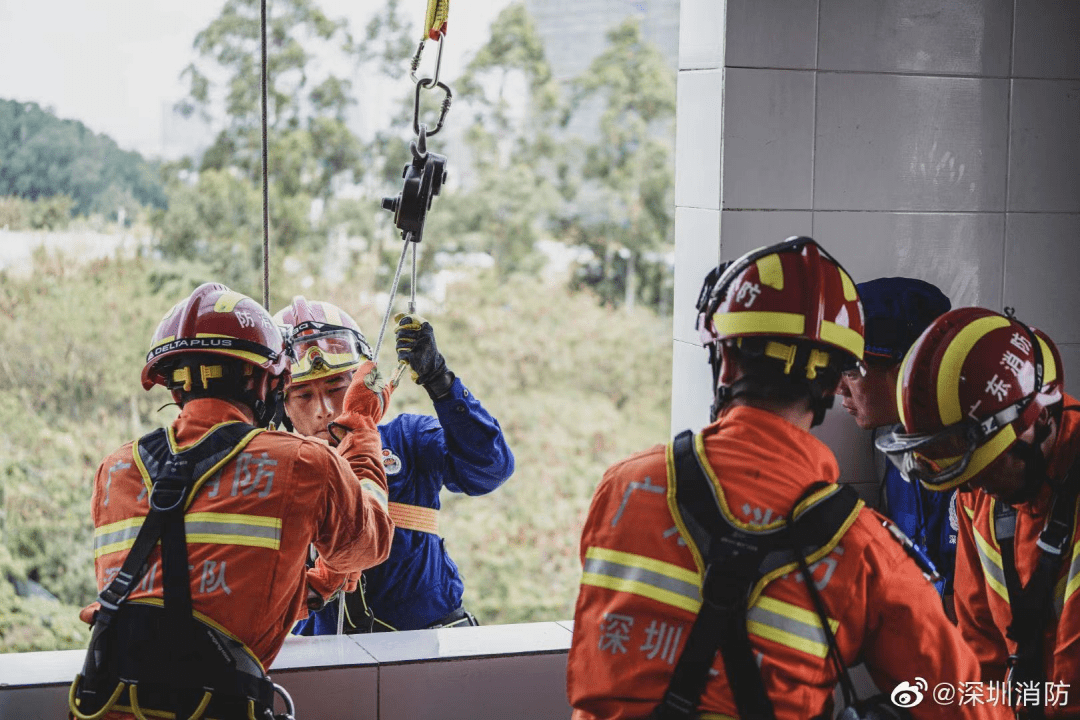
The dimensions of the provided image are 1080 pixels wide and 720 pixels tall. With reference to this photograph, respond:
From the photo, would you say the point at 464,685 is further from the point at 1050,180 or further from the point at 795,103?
the point at 1050,180

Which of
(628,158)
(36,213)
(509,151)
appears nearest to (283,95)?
(509,151)

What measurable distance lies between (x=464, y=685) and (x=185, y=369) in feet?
4.14

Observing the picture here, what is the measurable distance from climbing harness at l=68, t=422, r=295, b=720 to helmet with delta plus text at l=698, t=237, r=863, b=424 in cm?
109

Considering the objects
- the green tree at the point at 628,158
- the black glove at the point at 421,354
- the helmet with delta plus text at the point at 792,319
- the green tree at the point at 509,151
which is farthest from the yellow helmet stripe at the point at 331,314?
the green tree at the point at 628,158

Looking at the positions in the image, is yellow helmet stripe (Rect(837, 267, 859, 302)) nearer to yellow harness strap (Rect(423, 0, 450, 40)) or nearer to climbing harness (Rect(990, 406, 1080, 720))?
climbing harness (Rect(990, 406, 1080, 720))

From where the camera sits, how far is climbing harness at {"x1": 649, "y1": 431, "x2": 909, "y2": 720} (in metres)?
1.84

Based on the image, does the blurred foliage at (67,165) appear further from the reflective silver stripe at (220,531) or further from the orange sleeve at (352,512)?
the reflective silver stripe at (220,531)

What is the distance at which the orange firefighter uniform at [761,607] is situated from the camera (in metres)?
1.86

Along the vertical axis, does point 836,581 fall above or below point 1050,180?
below

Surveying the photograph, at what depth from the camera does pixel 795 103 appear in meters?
3.73

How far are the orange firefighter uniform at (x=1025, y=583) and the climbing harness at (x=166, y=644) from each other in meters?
1.49

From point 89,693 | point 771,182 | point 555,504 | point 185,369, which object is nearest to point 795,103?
point 771,182

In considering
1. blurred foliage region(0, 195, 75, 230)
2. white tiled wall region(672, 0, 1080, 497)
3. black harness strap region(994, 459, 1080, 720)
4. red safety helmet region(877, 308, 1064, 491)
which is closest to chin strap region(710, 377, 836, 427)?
red safety helmet region(877, 308, 1064, 491)

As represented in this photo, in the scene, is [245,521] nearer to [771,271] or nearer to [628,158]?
[771,271]
